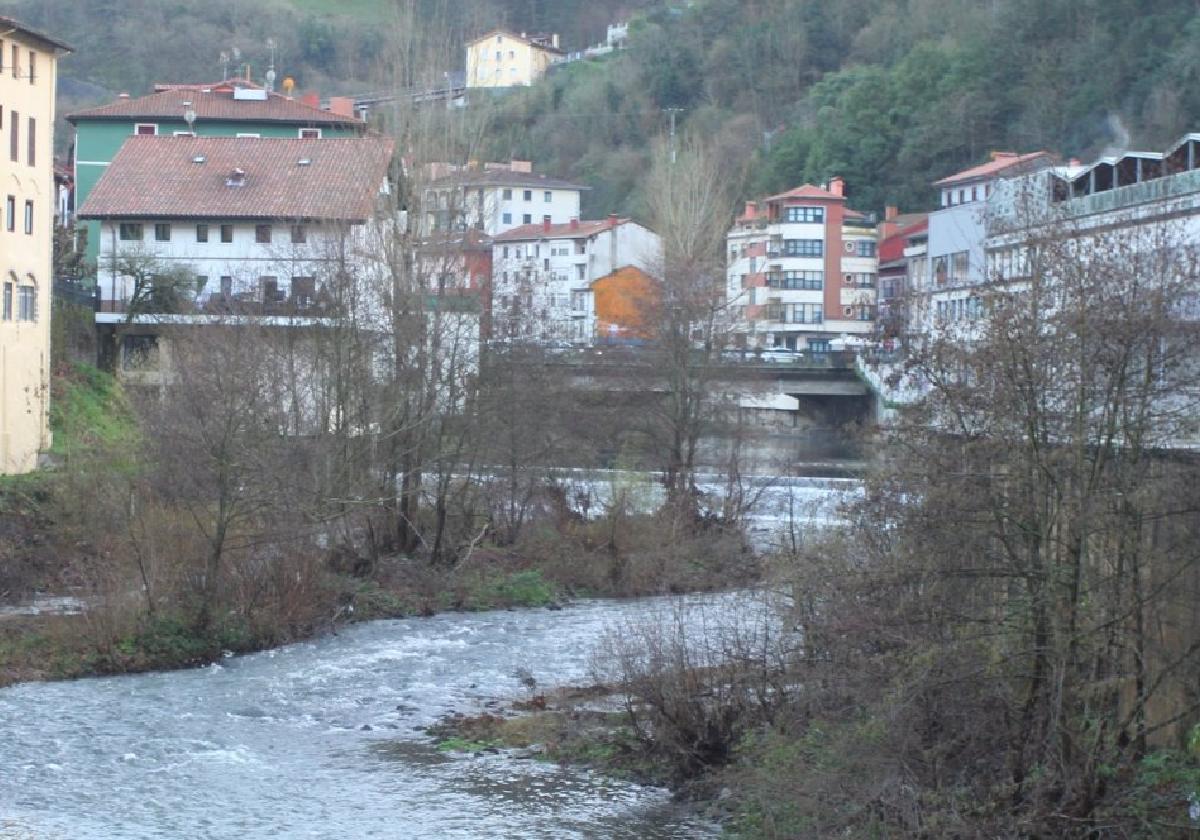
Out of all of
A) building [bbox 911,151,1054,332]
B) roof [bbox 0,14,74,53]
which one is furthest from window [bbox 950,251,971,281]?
roof [bbox 0,14,74,53]

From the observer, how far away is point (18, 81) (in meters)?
40.5

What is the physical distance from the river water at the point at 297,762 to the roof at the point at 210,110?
2019 inches

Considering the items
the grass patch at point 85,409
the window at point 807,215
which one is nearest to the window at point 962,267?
the grass patch at point 85,409

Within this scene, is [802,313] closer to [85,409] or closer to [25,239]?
[85,409]

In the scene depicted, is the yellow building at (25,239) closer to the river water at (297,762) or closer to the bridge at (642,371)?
the bridge at (642,371)

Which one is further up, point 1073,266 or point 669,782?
point 1073,266

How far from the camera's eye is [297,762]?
17.2 meters

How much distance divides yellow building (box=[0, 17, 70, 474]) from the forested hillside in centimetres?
1801

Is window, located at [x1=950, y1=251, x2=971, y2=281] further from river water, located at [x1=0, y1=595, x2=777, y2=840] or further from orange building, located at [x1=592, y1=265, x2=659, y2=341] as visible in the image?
orange building, located at [x1=592, y1=265, x2=659, y2=341]

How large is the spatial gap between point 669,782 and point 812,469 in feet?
117

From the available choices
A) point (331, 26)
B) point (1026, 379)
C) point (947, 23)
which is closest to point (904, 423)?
point (1026, 379)

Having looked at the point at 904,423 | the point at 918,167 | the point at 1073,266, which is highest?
the point at 918,167

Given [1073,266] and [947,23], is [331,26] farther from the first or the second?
[1073,266]

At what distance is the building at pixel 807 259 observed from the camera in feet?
277
